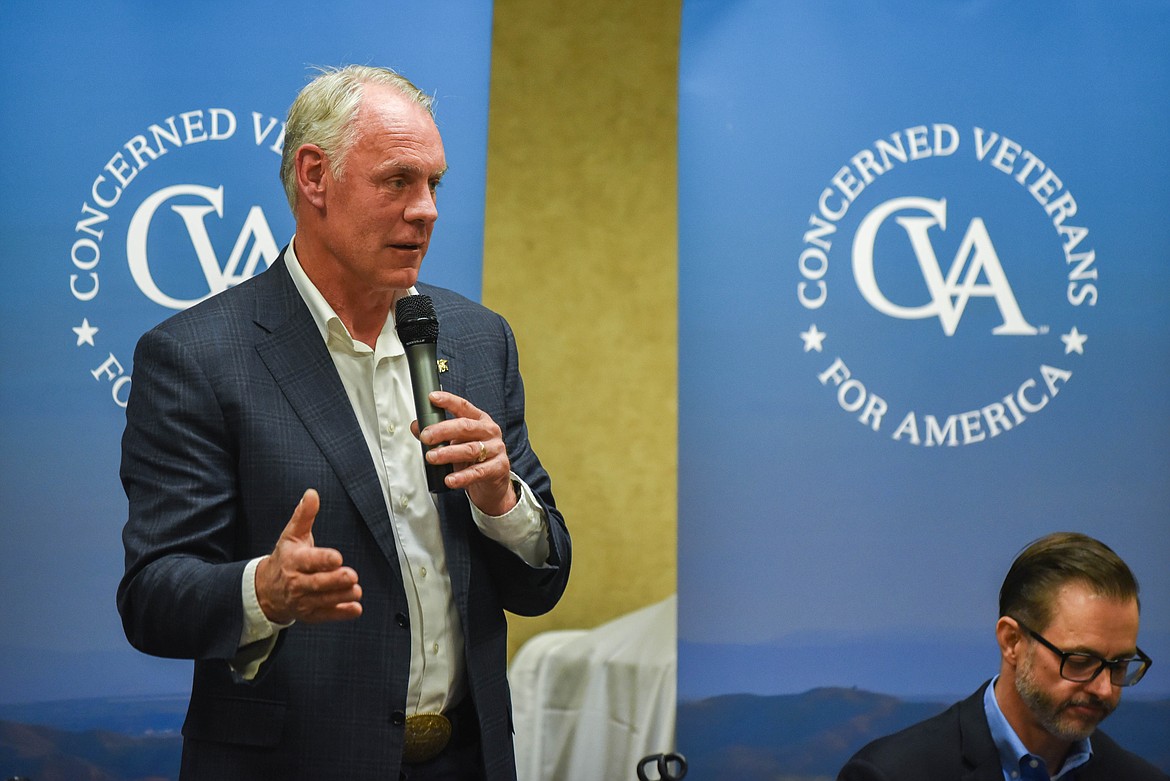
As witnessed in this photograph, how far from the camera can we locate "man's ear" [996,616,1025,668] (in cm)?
231

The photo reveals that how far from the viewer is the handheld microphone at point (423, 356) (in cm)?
171

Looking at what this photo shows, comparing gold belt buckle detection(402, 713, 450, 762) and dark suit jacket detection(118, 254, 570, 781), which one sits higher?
dark suit jacket detection(118, 254, 570, 781)

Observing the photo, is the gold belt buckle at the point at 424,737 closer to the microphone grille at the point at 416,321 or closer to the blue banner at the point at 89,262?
the microphone grille at the point at 416,321

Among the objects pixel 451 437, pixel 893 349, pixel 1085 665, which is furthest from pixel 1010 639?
pixel 451 437

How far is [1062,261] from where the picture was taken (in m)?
3.18

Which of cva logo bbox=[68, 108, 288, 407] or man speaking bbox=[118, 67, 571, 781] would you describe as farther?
cva logo bbox=[68, 108, 288, 407]

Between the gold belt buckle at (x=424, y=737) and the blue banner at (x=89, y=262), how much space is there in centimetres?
121

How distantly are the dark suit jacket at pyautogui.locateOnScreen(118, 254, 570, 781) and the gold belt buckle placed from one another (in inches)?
1.7

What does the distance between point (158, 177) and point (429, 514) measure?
1374mm

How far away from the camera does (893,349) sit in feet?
10.3

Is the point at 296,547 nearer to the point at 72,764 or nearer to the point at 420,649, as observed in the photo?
the point at 420,649

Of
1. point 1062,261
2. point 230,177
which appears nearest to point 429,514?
point 230,177

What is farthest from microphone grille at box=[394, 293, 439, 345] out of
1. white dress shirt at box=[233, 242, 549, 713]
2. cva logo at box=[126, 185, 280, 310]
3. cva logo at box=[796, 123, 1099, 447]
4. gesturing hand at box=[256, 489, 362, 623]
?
cva logo at box=[796, 123, 1099, 447]

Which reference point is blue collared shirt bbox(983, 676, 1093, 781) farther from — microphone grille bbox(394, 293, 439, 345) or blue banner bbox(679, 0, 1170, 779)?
microphone grille bbox(394, 293, 439, 345)
